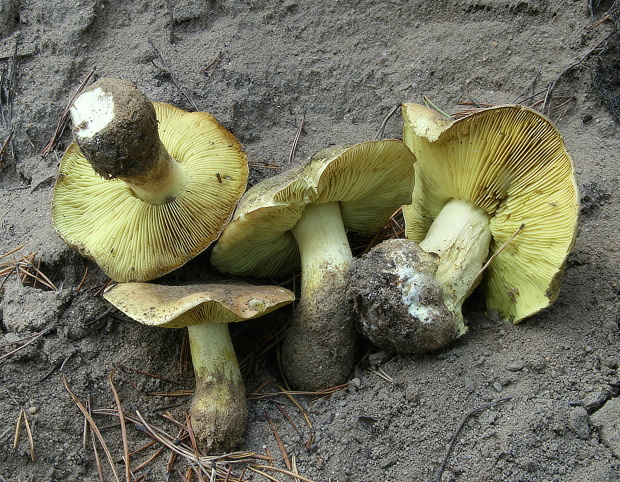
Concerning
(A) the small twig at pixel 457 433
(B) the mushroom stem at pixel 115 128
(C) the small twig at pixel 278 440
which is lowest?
(C) the small twig at pixel 278 440

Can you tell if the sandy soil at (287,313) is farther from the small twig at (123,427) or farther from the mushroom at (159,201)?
the mushroom at (159,201)

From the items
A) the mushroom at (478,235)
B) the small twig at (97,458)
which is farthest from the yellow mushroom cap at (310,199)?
the small twig at (97,458)

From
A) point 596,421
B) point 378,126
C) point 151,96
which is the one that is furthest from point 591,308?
point 151,96

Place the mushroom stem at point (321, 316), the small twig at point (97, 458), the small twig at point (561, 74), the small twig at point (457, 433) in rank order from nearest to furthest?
1. the small twig at point (457, 433)
2. the small twig at point (97, 458)
3. the mushroom stem at point (321, 316)
4. the small twig at point (561, 74)

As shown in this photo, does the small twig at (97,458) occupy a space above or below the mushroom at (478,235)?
below

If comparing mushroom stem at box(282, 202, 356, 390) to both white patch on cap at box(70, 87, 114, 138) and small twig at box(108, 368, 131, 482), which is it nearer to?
small twig at box(108, 368, 131, 482)

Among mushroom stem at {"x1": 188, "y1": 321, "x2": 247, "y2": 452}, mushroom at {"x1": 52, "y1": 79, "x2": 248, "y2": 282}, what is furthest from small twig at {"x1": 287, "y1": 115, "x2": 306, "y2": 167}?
mushroom stem at {"x1": 188, "y1": 321, "x2": 247, "y2": 452}

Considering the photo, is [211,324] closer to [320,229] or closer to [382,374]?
[320,229]
